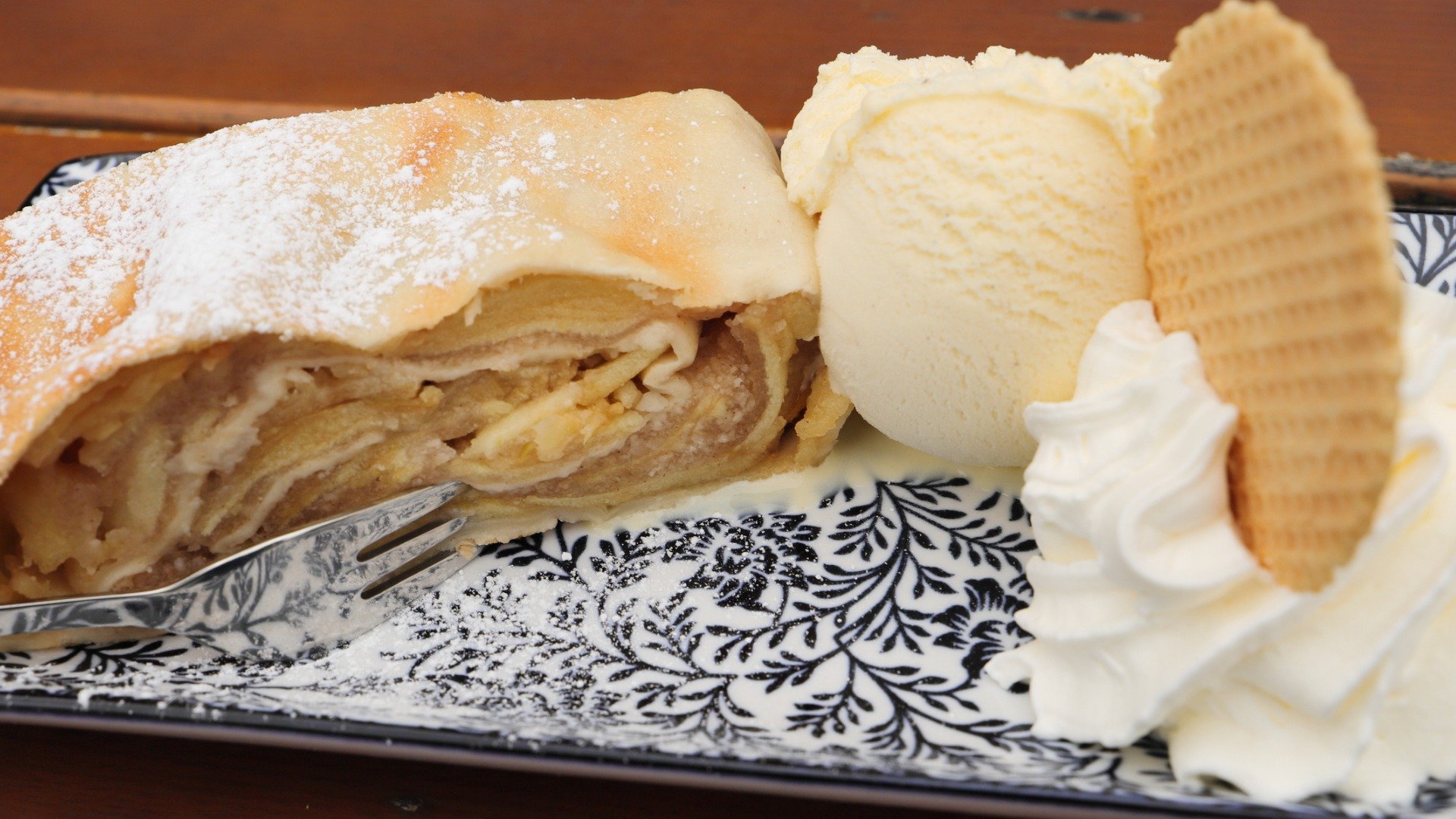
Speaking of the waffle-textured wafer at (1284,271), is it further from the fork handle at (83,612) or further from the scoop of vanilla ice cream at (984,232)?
the fork handle at (83,612)

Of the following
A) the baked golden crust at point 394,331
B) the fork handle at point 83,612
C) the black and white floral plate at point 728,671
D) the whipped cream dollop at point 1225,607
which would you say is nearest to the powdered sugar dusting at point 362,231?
the baked golden crust at point 394,331

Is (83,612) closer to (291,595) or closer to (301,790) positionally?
(291,595)

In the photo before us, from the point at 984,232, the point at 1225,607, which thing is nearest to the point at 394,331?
the point at 984,232

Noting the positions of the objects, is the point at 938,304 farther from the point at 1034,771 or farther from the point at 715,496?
the point at 1034,771

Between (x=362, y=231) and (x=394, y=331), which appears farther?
(x=362, y=231)

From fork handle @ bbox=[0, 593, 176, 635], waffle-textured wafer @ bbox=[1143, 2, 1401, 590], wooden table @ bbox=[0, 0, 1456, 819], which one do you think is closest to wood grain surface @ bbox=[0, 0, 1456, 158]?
wooden table @ bbox=[0, 0, 1456, 819]

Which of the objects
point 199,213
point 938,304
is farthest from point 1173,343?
point 199,213
